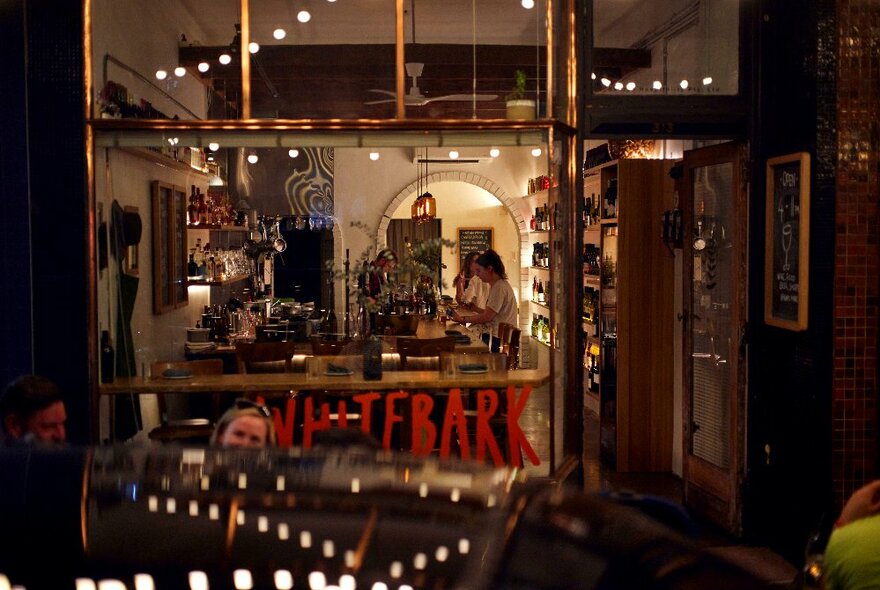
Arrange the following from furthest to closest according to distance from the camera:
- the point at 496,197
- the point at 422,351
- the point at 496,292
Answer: the point at 496,197 → the point at 496,292 → the point at 422,351

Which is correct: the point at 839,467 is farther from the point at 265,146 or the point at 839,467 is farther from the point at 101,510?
the point at 101,510

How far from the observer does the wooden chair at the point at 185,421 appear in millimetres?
6578

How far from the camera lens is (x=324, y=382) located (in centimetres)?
639

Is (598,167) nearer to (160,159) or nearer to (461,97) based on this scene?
(461,97)

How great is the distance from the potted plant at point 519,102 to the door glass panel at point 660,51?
410mm

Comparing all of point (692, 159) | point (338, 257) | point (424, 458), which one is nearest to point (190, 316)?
point (338, 257)

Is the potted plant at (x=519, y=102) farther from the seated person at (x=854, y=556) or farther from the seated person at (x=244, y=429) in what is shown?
the seated person at (x=854, y=556)

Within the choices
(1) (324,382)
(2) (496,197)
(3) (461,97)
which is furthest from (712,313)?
(2) (496,197)

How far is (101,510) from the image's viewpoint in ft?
5.12

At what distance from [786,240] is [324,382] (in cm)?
275

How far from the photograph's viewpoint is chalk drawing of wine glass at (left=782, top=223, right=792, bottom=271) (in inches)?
229

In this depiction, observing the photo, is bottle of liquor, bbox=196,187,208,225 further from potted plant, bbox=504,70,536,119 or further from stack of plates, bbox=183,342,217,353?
potted plant, bbox=504,70,536,119

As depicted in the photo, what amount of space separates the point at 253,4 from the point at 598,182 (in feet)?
13.7

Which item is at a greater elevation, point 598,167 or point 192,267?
point 598,167
